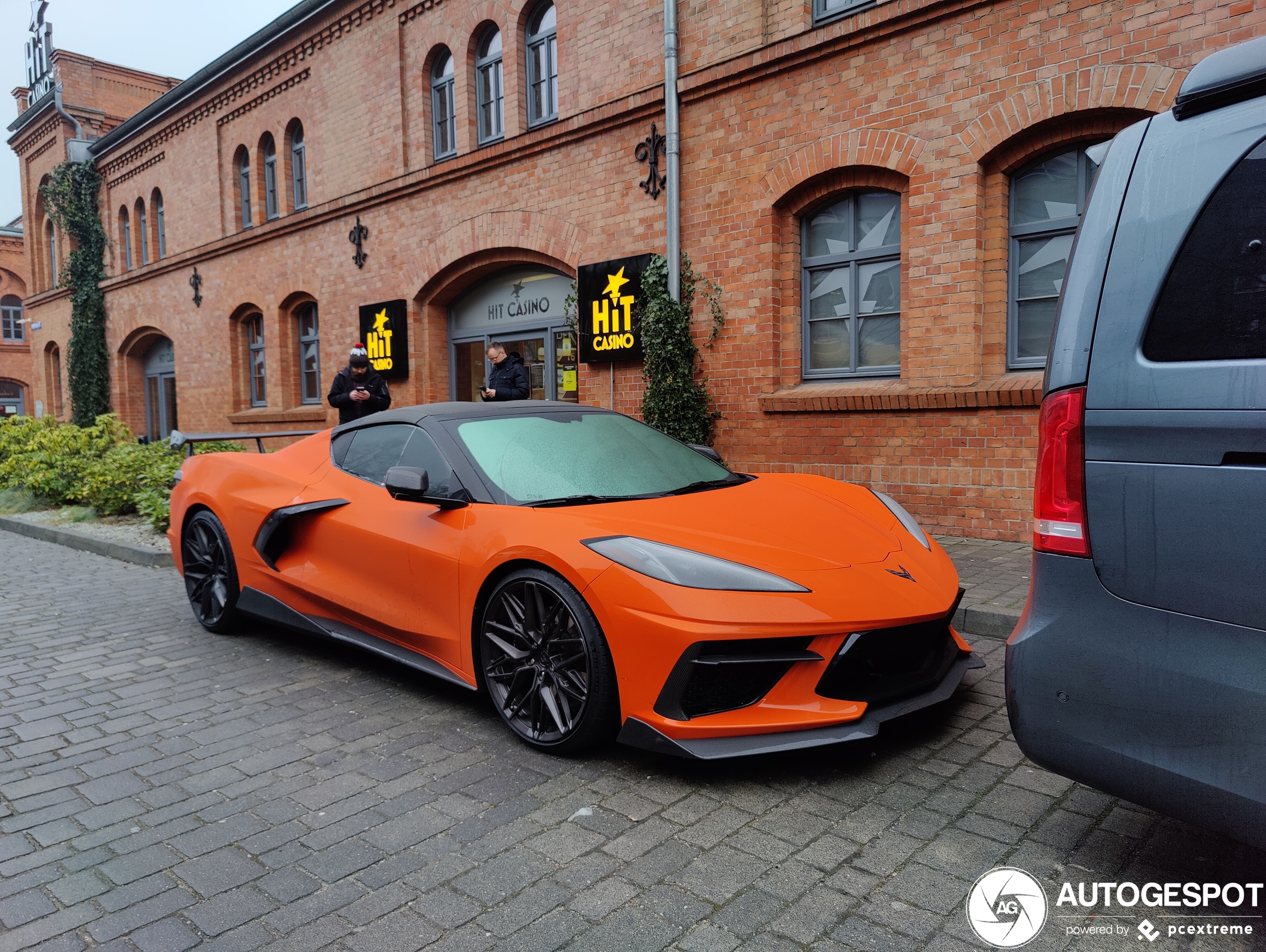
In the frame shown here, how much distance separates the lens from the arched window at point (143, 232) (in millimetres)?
20516

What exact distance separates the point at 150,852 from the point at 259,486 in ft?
8.12

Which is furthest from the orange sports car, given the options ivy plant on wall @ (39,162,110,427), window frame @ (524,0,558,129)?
ivy plant on wall @ (39,162,110,427)

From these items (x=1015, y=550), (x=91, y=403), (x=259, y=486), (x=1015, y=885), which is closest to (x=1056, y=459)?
(x=1015, y=885)

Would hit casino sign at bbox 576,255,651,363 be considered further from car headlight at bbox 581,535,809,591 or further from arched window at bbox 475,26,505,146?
car headlight at bbox 581,535,809,591

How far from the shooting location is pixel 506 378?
9.55 meters

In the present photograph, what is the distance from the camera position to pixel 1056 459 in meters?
2.17

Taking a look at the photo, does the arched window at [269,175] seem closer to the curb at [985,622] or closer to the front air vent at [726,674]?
the curb at [985,622]

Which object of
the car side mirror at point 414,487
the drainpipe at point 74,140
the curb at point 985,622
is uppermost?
the drainpipe at point 74,140

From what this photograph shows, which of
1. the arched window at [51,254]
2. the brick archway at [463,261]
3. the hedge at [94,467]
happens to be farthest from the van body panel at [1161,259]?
the arched window at [51,254]

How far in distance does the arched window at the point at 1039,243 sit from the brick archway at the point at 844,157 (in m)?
0.94

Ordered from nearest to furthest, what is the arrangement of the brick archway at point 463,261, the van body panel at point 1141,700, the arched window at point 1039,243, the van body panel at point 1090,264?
the van body panel at point 1141,700, the van body panel at point 1090,264, the arched window at point 1039,243, the brick archway at point 463,261

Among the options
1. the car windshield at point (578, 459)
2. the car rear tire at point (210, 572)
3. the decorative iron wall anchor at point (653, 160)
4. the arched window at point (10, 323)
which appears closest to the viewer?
the car windshield at point (578, 459)

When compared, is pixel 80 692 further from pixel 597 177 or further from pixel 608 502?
pixel 597 177

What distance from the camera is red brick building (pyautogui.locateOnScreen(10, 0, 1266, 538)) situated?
7312 mm
